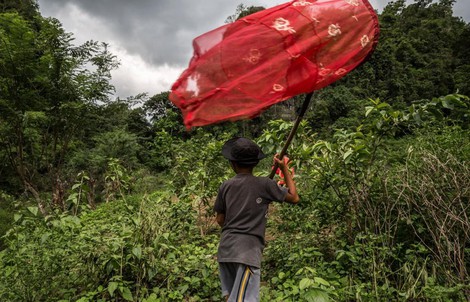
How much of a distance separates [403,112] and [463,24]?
4272 cm

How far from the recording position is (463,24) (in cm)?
3481

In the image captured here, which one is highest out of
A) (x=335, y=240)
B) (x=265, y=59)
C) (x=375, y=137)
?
(x=265, y=59)

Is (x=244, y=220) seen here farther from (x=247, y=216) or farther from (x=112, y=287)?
(x=112, y=287)

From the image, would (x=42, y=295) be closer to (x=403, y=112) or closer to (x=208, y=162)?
(x=208, y=162)

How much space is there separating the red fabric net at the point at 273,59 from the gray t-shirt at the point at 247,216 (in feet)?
1.54

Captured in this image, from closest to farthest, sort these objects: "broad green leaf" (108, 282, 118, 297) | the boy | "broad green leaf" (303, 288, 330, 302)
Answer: "broad green leaf" (303, 288, 330, 302)
the boy
"broad green leaf" (108, 282, 118, 297)

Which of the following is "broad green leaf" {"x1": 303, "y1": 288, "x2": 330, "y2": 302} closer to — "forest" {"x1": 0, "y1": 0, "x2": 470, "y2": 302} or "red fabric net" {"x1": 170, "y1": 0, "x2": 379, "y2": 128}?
"forest" {"x1": 0, "y1": 0, "x2": 470, "y2": 302}

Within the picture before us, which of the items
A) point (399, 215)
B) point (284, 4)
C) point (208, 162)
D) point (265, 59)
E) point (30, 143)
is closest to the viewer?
point (265, 59)

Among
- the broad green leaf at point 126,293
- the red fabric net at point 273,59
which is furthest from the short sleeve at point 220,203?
the broad green leaf at point 126,293

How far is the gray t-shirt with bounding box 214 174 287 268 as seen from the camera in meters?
1.91

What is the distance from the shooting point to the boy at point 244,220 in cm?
188

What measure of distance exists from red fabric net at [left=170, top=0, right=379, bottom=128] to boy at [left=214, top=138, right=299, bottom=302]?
1.11ft

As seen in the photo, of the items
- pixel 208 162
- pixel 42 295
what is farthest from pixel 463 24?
pixel 42 295

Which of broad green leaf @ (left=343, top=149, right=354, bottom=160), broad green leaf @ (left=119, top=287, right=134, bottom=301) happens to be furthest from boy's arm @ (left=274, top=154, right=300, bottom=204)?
broad green leaf @ (left=119, top=287, right=134, bottom=301)
